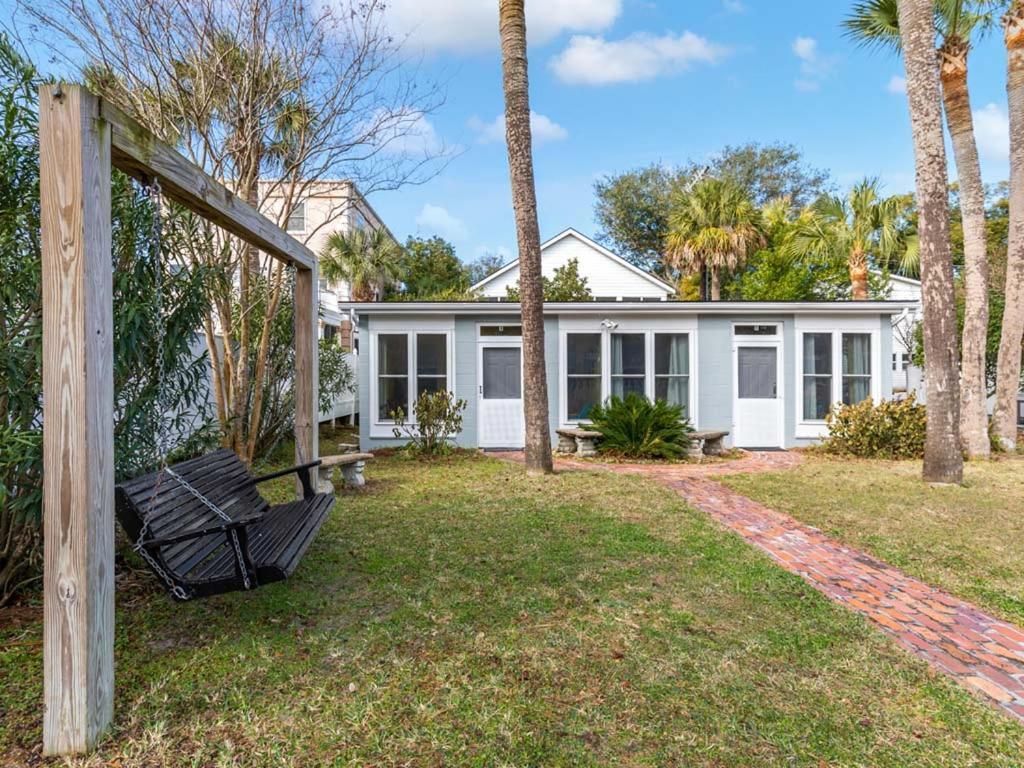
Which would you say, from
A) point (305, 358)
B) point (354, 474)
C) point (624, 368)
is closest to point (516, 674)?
point (305, 358)

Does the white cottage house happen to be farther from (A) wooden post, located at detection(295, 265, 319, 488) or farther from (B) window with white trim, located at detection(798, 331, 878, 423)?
(A) wooden post, located at detection(295, 265, 319, 488)

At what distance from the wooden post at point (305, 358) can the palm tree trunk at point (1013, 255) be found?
11387 millimetres

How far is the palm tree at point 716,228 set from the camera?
1878 cm

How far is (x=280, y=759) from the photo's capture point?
2.00 meters

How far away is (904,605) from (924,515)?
9.09ft

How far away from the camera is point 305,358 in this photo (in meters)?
5.10

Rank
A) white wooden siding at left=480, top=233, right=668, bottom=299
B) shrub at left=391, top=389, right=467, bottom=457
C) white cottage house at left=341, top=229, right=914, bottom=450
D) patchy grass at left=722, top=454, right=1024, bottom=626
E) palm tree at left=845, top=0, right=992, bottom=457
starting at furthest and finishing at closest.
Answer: white wooden siding at left=480, top=233, right=668, bottom=299 → white cottage house at left=341, top=229, right=914, bottom=450 → shrub at left=391, top=389, right=467, bottom=457 → palm tree at left=845, top=0, right=992, bottom=457 → patchy grass at left=722, top=454, right=1024, bottom=626

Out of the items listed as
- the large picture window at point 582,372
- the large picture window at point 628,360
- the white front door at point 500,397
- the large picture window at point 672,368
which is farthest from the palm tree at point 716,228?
the white front door at point 500,397

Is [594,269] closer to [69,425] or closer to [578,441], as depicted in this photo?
[578,441]

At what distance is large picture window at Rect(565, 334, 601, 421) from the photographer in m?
10.8

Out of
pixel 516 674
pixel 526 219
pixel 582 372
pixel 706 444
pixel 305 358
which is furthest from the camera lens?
pixel 582 372

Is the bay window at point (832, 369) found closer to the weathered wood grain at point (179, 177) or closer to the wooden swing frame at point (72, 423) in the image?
the weathered wood grain at point (179, 177)

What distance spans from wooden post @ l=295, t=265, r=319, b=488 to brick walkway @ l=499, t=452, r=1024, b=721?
395 centimetres

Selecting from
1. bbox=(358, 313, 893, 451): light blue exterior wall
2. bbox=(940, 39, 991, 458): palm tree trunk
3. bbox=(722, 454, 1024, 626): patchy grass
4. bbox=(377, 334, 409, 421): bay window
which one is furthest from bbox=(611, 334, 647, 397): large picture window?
bbox=(940, 39, 991, 458): palm tree trunk
